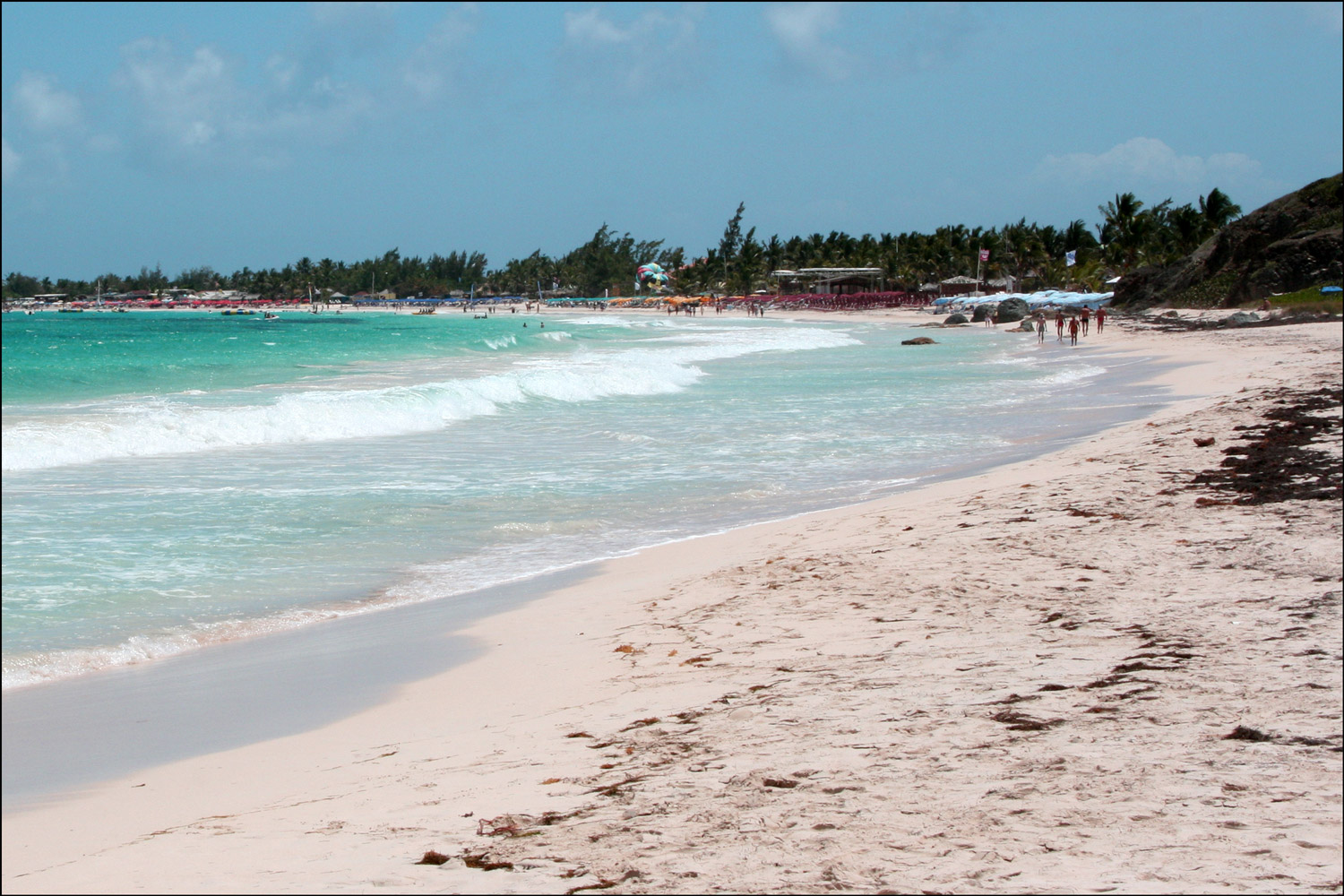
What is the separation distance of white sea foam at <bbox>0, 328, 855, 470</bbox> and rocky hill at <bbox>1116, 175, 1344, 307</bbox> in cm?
3729

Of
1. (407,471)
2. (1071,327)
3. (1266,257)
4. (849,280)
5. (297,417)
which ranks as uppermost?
(849,280)

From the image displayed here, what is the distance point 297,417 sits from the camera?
18.6 meters

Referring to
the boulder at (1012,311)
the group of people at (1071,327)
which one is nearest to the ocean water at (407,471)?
the group of people at (1071,327)

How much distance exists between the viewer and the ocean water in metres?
8.09

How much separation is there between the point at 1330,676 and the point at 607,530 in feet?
22.8

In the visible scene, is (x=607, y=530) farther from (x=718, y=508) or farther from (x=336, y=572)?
(x=336, y=572)

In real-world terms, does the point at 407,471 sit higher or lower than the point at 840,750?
higher

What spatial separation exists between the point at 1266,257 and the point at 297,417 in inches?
2149

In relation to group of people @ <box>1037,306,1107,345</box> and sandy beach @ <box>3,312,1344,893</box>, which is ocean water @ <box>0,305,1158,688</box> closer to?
sandy beach @ <box>3,312,1344,893</box>

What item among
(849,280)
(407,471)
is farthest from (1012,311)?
(407,471)

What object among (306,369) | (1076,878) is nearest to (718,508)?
(1076,878)

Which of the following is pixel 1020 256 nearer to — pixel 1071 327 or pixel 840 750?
pixel 1071 327

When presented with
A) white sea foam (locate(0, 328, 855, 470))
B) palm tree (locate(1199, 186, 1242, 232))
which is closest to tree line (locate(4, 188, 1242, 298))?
palm tree (locate(1199, 186, 1242, 232))

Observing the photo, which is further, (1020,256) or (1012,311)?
(1020,256)
